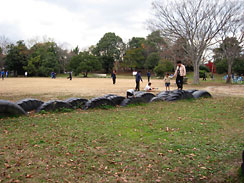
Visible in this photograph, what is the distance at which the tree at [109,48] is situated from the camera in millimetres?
64500

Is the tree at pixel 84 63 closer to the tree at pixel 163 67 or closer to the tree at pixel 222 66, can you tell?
the tree at pixel 163 67

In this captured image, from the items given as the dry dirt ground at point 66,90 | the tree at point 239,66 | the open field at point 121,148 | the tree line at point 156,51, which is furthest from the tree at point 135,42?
the open field at point 121,148

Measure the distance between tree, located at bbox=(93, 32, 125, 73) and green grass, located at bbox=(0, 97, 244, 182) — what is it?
58165 mm

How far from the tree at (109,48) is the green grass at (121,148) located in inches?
2290

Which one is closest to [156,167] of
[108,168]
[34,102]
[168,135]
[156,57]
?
[108,168]

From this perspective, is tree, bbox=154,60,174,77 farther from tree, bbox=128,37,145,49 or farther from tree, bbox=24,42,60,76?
tree, bbox=24,42,60,76

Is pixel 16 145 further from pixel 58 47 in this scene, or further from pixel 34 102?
pixel 58 47

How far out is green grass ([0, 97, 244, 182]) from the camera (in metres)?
3.38

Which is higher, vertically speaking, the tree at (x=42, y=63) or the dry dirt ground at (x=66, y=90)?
the tree at (x=42, y=63)

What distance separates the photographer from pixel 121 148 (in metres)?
4.49

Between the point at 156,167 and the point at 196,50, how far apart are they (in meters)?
23.9

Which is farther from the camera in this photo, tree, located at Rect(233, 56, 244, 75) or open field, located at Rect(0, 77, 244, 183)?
tree, located at Rect(233, 56, 244, 75)

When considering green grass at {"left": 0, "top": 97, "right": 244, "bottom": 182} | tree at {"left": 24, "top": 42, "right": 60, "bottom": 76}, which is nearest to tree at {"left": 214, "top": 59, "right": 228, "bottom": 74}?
tree at {"left": 24, "top": 42, "right": 60, "bottom": 76}

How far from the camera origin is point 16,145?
460 centimetres
